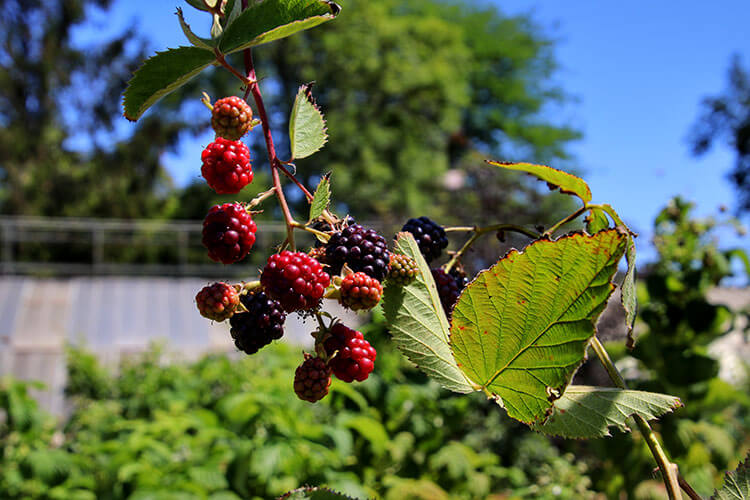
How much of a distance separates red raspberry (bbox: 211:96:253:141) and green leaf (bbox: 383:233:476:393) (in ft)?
0.47

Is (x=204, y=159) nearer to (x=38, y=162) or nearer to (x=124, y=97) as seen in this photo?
(x=124, y=97)

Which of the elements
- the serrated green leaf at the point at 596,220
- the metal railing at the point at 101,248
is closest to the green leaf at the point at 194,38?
the serrated green leaf at the point at 596,220

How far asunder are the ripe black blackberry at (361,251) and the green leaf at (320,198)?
0.12 feet

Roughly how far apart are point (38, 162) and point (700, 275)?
1422 cm

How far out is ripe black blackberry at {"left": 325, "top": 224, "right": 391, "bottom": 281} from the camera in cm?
44

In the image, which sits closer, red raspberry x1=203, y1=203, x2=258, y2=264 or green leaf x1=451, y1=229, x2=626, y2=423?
green leaf x1=451, y1=229, x2=626, y2=423

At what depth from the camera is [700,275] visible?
2.29 meters

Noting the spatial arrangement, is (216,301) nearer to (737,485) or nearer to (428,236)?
(428,236)

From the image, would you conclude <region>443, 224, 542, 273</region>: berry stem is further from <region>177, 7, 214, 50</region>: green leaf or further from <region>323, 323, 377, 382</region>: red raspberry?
<region>177, 7, 214, 50</region>: green leaf

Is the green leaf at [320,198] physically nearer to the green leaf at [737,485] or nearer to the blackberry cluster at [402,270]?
the blackberry cluster at [402,270]

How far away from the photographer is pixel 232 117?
44cm

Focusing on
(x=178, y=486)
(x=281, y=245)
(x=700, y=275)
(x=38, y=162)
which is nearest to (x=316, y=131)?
(x=281, y=245)

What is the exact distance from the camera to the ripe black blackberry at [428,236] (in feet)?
1.84

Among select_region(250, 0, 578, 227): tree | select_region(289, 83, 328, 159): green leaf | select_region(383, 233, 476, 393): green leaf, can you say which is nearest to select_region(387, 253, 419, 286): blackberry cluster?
select_region(383, 233, 476, 393): green leaf
